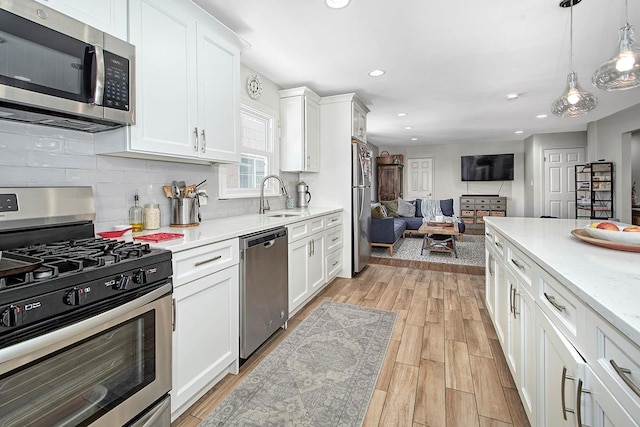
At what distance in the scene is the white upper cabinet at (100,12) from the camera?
1.29 meters

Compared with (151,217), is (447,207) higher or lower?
higher

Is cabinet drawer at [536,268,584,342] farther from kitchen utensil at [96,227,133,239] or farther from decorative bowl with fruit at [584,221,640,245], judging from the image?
kitchen utensil at [96,227,133,239]

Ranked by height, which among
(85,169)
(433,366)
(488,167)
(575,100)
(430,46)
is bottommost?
(433,366)

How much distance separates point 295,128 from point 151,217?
2118 millimetres

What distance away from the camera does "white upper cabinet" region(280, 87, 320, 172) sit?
358cm

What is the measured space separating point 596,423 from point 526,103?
493 centimetres

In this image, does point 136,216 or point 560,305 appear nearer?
point 560,305

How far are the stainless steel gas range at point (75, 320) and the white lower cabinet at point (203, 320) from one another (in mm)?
125

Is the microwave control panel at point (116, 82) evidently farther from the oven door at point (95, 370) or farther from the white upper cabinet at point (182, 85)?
the oven door at point (95, 370)

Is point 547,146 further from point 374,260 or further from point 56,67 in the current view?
point 56,67

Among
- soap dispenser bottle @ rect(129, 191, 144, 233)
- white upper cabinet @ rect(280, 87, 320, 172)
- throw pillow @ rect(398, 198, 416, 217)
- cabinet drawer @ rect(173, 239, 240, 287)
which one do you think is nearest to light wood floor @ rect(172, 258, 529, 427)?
cabinet drawer @ rect(173, 239, 240, 287)

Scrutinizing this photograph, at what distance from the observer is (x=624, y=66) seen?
1.72 metres

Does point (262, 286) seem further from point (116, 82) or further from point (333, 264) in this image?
point (333, 264)

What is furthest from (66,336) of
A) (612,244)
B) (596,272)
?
(612,244)
